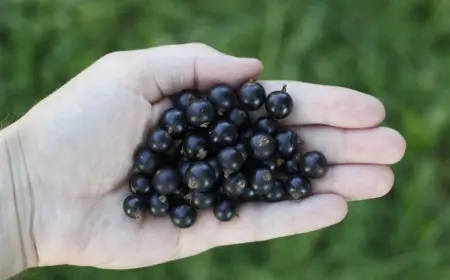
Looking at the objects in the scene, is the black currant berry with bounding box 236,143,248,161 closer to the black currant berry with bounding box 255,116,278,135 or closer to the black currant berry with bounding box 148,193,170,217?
the black currant berry with bounding box 255,116,278,135

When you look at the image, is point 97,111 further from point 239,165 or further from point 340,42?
point 340,42

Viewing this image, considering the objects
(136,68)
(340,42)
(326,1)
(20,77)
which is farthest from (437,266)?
(20,77)

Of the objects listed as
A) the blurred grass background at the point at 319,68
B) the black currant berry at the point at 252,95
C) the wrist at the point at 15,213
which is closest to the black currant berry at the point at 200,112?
the black currant berry at the point at 252,95

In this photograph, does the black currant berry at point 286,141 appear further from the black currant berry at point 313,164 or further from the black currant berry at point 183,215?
the black currant berry at point 183,215

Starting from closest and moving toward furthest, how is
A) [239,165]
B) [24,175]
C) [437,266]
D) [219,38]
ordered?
[239,165] < [24,175] < [437,266] < [219,38]

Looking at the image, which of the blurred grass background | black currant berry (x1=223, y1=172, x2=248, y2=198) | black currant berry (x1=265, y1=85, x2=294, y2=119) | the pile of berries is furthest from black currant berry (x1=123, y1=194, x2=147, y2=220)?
the blurred grass background

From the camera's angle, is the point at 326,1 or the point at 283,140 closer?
the point at 283,140
